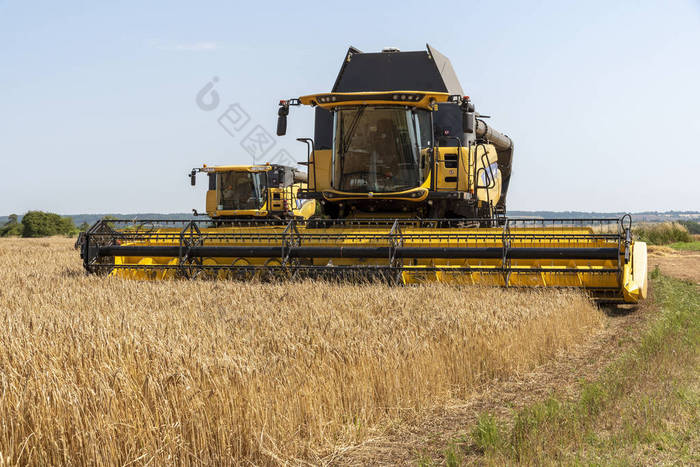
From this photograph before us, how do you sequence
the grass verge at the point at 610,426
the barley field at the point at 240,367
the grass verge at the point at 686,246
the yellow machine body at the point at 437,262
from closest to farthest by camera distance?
1. the barley field at the point at 240,367
2. the grass verge at the point at 610,426
3. the yellow machine body at the point at 437,262
4. the grass verge at the point at 686,246

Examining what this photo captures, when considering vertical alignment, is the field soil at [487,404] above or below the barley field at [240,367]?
below

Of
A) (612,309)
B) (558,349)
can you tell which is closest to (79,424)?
(558,349)

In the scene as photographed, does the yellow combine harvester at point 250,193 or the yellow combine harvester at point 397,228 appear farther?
the yellow combine harvester at point 250,193

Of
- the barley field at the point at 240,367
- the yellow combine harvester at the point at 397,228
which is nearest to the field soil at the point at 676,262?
the yellow combine harvester at the point at 397,228

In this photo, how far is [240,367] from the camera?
3.76 meters

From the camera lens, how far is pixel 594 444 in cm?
347

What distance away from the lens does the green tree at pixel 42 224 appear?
4181 centimetres

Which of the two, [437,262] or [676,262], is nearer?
[437,262]

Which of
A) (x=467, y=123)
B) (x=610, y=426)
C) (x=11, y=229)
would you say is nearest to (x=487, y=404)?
(x=610, y=426)

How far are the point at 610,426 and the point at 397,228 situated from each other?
5.39m

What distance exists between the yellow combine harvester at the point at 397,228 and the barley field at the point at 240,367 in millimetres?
1580

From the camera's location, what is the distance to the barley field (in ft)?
10.0

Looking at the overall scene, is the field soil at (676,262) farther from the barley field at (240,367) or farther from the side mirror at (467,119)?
the barley field at (240,367)

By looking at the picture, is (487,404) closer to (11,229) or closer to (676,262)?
(676,262)
